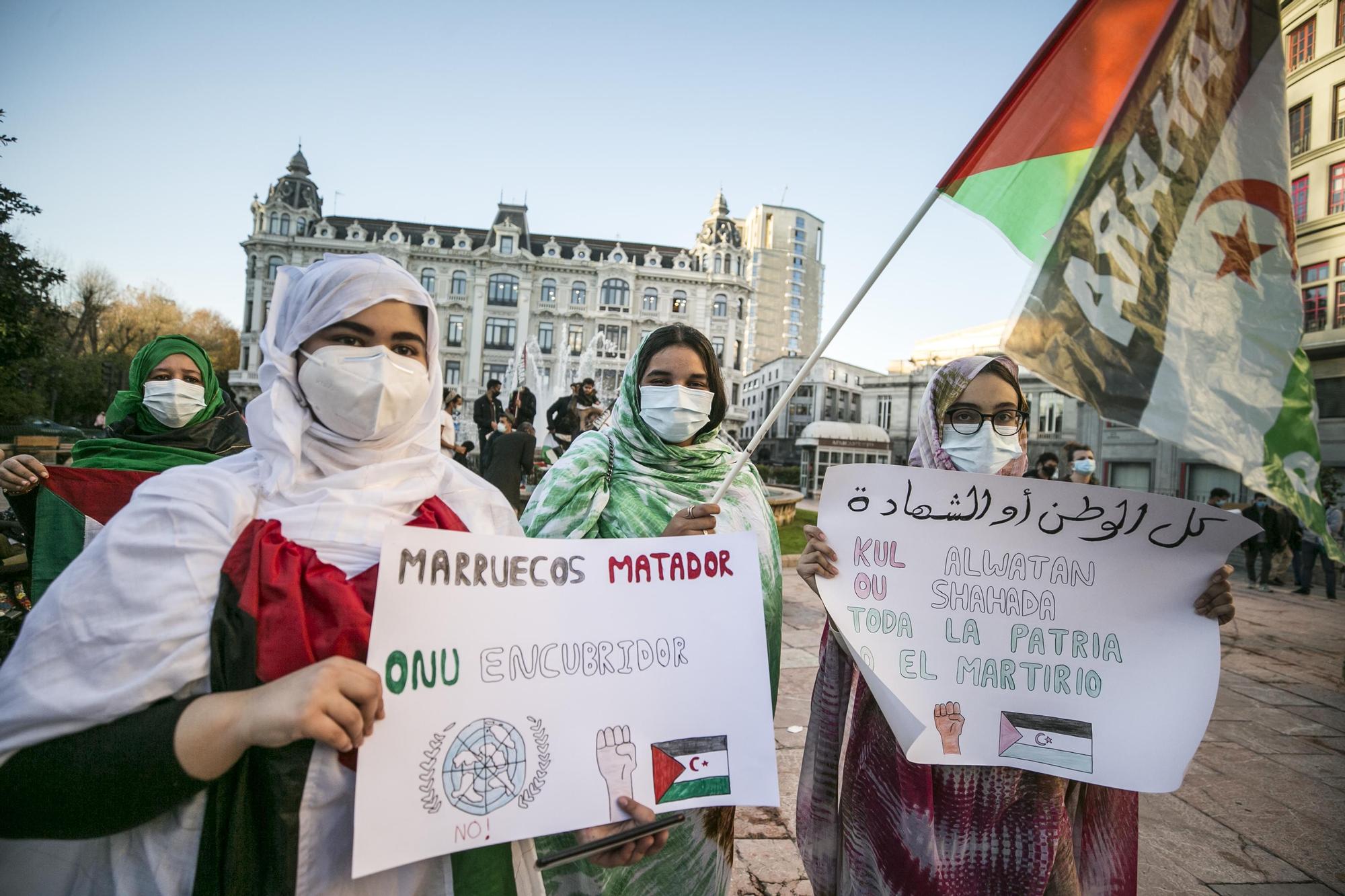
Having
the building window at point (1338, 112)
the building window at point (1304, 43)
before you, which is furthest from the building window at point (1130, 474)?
the building window at point (1304, 43)

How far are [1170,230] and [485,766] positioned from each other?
1919 millimetres

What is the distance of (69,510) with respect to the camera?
83.7 inches

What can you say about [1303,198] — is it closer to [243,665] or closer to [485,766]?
[485,766]

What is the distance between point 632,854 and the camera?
1.22 m

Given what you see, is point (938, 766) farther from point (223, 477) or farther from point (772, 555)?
point (223, 477)

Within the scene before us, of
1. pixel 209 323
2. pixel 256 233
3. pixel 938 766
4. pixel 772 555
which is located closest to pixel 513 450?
pixel 772 555

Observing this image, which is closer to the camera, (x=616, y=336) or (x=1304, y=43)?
(x=1304, y=43)

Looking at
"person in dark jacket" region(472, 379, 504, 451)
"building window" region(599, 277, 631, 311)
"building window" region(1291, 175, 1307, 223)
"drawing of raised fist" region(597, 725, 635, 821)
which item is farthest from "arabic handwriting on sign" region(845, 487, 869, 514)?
"building window" region(599, 277, 631, 311)

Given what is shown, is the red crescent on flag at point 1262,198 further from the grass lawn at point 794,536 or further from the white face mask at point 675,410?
the grass lawn at point 794,536

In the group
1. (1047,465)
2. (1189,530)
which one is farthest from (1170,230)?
(1047,465)

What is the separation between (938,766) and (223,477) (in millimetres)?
1723

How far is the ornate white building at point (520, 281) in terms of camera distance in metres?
47.8

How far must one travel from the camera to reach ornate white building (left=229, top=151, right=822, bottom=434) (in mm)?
47750

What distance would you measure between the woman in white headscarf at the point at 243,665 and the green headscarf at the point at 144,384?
1838 mm
